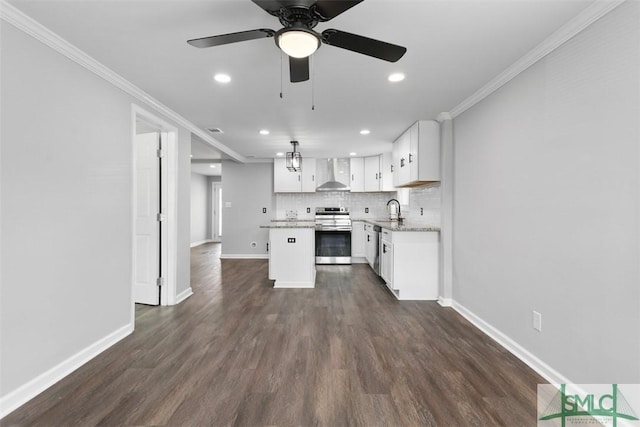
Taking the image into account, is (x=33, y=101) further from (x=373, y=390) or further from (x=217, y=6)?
(x=373, y=390)

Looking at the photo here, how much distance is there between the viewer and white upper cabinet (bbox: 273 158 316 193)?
6387mm

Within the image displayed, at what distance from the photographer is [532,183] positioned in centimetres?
213

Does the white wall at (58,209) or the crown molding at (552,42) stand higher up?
the crown molding at (552,42)

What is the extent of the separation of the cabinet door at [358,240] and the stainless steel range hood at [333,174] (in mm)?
856

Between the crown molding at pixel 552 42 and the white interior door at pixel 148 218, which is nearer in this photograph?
the crown molding at pixel 552 42

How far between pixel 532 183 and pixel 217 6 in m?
2.47

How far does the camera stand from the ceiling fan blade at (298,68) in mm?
1715

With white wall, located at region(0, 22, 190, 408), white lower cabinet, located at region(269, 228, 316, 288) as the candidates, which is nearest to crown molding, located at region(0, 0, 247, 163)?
white wall, located at region(0, 22, 190, 408)

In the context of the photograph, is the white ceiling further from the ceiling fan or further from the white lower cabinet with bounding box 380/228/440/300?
the white lower cabinet with bounding box 380/228/440/300

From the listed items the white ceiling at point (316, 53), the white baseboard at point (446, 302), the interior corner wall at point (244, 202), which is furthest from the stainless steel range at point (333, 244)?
the white ceiling at point (316, 53)

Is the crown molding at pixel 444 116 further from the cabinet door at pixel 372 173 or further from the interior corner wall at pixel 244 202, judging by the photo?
the interior corner wall at pixel 244 202

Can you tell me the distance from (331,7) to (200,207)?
30.2 ft

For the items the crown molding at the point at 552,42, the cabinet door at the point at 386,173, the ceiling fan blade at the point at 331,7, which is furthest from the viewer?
the cabinet door at the point at 386,173

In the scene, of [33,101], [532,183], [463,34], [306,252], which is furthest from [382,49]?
[306,252]
